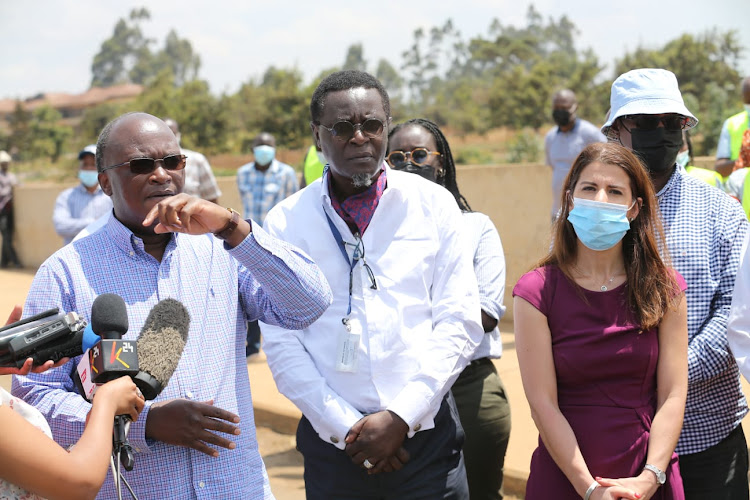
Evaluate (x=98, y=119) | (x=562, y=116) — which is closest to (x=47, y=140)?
(x=98, y=119)

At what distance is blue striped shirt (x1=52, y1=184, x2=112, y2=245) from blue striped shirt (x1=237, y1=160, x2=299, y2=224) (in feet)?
5.39

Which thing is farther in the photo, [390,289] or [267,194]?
[267,194]

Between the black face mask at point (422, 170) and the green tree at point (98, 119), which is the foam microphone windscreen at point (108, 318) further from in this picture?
the green tree at point (98, 119)

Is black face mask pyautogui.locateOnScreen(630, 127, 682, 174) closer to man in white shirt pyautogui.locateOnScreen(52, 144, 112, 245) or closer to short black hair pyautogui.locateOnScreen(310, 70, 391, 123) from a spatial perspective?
short black hair pyautogui.locateOnScreen(310, 70, 391, 123)

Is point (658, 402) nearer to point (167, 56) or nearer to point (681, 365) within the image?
point (681, 365)

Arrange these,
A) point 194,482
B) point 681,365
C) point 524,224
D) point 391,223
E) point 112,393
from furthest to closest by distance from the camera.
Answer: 1. point 524,224
2. point 391,223
3. point 681,365
4. point 194,482
5. point 112,393

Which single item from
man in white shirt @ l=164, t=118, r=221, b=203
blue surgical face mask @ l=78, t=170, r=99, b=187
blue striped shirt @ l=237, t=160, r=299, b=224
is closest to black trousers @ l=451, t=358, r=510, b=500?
man in white shirt @ l=164, t=118, r=221, b=203

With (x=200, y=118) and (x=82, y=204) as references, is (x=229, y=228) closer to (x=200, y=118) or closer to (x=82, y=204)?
(x=82, y=204)

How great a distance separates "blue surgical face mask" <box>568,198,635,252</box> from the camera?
9.97 feet

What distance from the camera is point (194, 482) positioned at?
2.55 m

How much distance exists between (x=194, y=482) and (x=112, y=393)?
56 cm

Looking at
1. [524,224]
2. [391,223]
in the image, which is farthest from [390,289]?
[524,224]

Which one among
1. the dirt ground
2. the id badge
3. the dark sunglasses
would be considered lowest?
the dirt ground

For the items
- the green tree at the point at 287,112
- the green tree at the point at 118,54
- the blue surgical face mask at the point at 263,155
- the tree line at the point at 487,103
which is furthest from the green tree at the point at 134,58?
the blue surgical face mask at the point at 263,155
